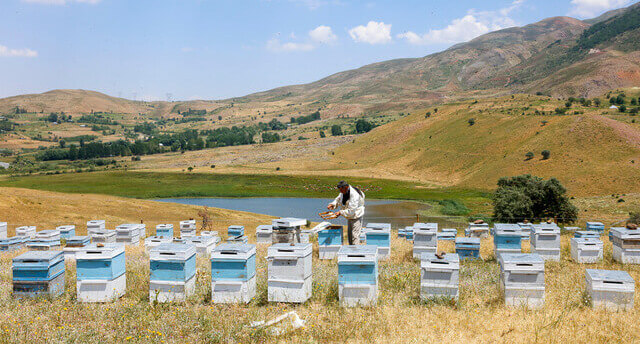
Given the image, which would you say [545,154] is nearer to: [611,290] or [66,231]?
[66,231]

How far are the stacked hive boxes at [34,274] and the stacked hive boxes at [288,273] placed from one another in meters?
5.32

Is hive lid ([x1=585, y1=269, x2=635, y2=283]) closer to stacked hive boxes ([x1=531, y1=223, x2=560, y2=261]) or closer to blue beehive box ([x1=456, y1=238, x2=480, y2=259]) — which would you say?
stacked hive boxes ([x1=531, y1=223, x2=560, y2=261])

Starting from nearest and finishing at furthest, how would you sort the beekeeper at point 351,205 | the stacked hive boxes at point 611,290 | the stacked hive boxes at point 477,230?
the stacked hive boxes at point 611,290
the beekeeper at point 351,205
the stacked hive boxes at point 477,230

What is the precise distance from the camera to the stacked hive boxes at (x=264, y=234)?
22.9 m

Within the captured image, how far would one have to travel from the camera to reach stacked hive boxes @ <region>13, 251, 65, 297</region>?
10.9 metres

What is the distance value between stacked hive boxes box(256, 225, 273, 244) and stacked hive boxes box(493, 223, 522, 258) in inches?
440

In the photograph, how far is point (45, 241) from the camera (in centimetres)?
2058

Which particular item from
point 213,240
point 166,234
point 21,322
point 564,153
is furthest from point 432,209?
point 21,322

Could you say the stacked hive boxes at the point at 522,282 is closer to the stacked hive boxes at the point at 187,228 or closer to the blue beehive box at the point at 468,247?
the blue beehive box at the point at 468,247

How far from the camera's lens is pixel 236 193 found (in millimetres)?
79938

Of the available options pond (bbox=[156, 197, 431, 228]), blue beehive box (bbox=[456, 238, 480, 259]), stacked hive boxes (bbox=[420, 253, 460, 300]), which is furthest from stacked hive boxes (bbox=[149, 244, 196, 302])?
pond (bbox=[156, 197, 431, 228])

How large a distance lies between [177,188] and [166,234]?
63.0 metres

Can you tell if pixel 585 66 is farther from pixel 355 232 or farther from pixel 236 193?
pixel 355 232

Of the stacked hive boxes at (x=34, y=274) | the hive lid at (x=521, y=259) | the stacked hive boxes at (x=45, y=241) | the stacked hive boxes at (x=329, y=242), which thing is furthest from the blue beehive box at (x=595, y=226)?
the stacked hive boxes at (x=45, y=241)
